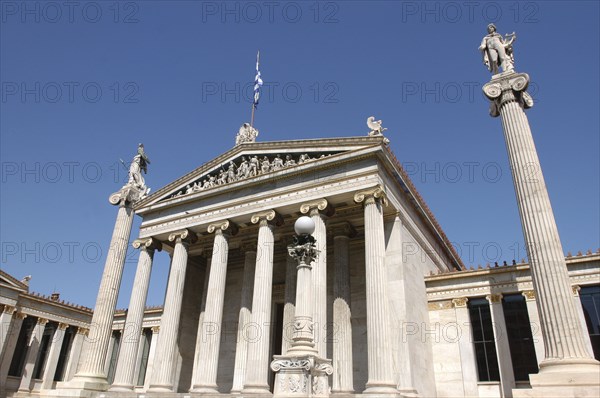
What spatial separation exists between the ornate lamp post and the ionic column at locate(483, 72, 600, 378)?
327 inches

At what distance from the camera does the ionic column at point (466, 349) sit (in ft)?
79.0

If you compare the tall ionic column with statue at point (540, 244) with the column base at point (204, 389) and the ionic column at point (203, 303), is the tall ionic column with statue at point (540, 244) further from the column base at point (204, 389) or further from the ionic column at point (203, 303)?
the ionic column at point (203, 303)

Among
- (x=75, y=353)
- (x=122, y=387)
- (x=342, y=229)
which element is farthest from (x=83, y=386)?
(x=75, y=353)

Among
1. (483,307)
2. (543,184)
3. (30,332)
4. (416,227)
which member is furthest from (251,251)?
(30,332)

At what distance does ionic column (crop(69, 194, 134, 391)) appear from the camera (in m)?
25.0

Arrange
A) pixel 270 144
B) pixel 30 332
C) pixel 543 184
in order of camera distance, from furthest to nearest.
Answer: pixel 30 332 < pixel 270 144 < pixel 543 184

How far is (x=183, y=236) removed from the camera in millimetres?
28250

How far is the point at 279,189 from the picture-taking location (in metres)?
25.3

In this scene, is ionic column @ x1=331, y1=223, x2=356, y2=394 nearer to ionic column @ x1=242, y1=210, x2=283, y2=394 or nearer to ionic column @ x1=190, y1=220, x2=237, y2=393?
ionic column @ x1=242, y1=210, x2=283, y2=394

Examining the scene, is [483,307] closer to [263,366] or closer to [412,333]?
[412,333]

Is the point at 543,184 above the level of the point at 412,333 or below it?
above

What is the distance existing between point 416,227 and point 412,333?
7736 millimetres

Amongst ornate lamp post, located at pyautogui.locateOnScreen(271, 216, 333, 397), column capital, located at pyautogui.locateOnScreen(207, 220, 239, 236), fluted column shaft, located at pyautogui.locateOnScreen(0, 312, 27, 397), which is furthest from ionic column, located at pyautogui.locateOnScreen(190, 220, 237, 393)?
fluted column shaft, located at pyautogui.locateOnScreen(0, 312, 27, 397)

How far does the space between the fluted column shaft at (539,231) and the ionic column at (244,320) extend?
53.5 ft
